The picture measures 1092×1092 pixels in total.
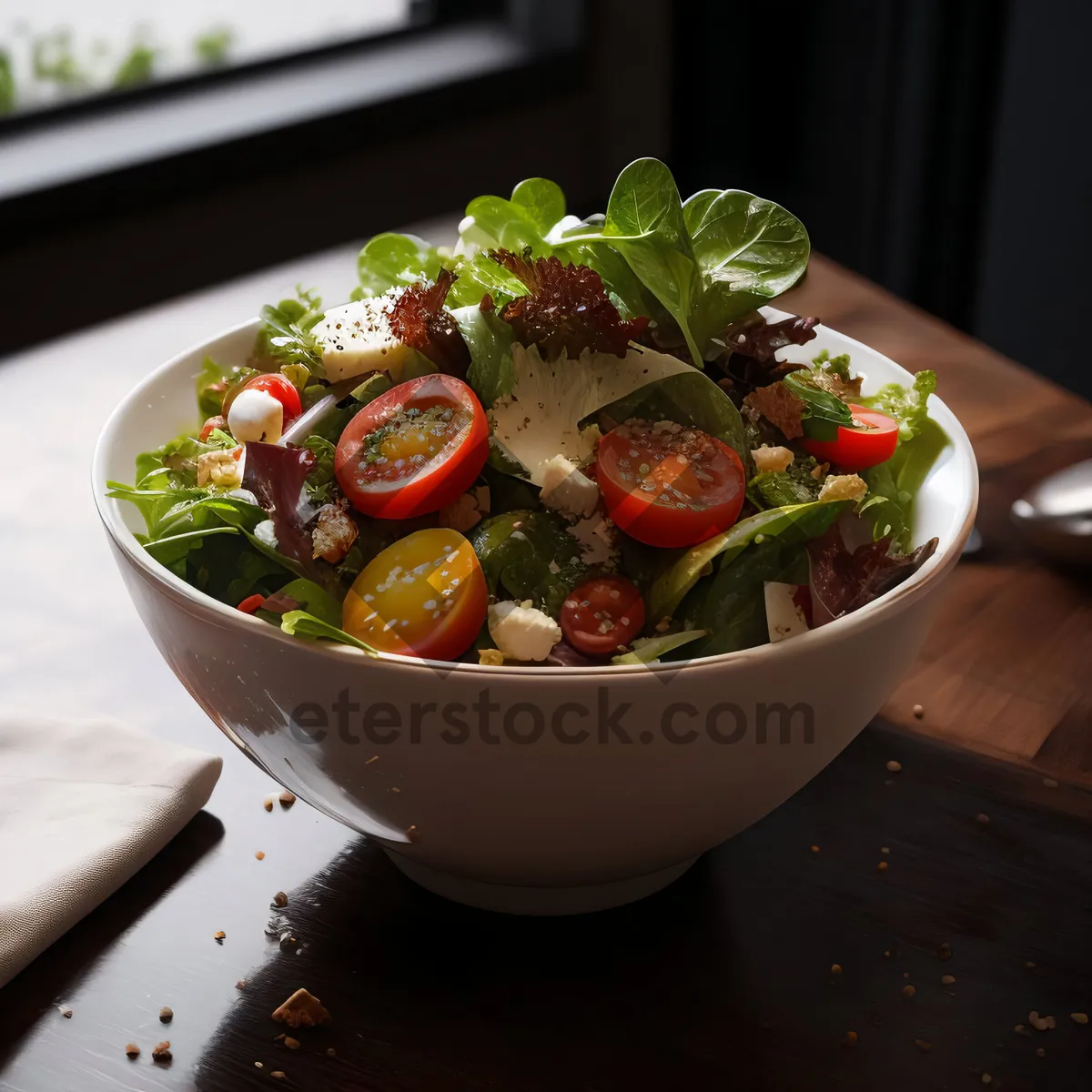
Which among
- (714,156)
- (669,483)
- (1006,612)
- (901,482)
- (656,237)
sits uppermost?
(656,237)

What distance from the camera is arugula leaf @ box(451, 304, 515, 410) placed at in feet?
2.90

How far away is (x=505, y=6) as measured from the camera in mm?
3693

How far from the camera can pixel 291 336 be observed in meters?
1.04

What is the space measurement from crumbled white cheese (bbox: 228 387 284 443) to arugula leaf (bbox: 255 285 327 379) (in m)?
0.07

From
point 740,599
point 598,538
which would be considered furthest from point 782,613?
point 598,538

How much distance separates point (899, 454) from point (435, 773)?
1.63 ft

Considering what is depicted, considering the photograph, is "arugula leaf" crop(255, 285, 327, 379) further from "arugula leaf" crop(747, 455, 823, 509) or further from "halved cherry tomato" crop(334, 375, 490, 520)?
"arugula leaf" crop(747, 455, 823, 509)

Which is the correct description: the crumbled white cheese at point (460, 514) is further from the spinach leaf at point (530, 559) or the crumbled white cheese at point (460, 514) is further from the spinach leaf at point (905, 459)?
the spinach leaf at point (905, 459)

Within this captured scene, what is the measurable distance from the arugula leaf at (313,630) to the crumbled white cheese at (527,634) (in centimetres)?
9

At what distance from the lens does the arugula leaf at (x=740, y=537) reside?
0.81m

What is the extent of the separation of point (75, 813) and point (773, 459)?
23.6 inches

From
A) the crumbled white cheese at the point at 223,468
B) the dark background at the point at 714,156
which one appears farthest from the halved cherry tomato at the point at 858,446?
the dark background at the point at 714,156

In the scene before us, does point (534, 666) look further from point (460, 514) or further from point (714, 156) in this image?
point (714, 156)

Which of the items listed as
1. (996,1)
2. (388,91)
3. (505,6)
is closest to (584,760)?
(388,91)
